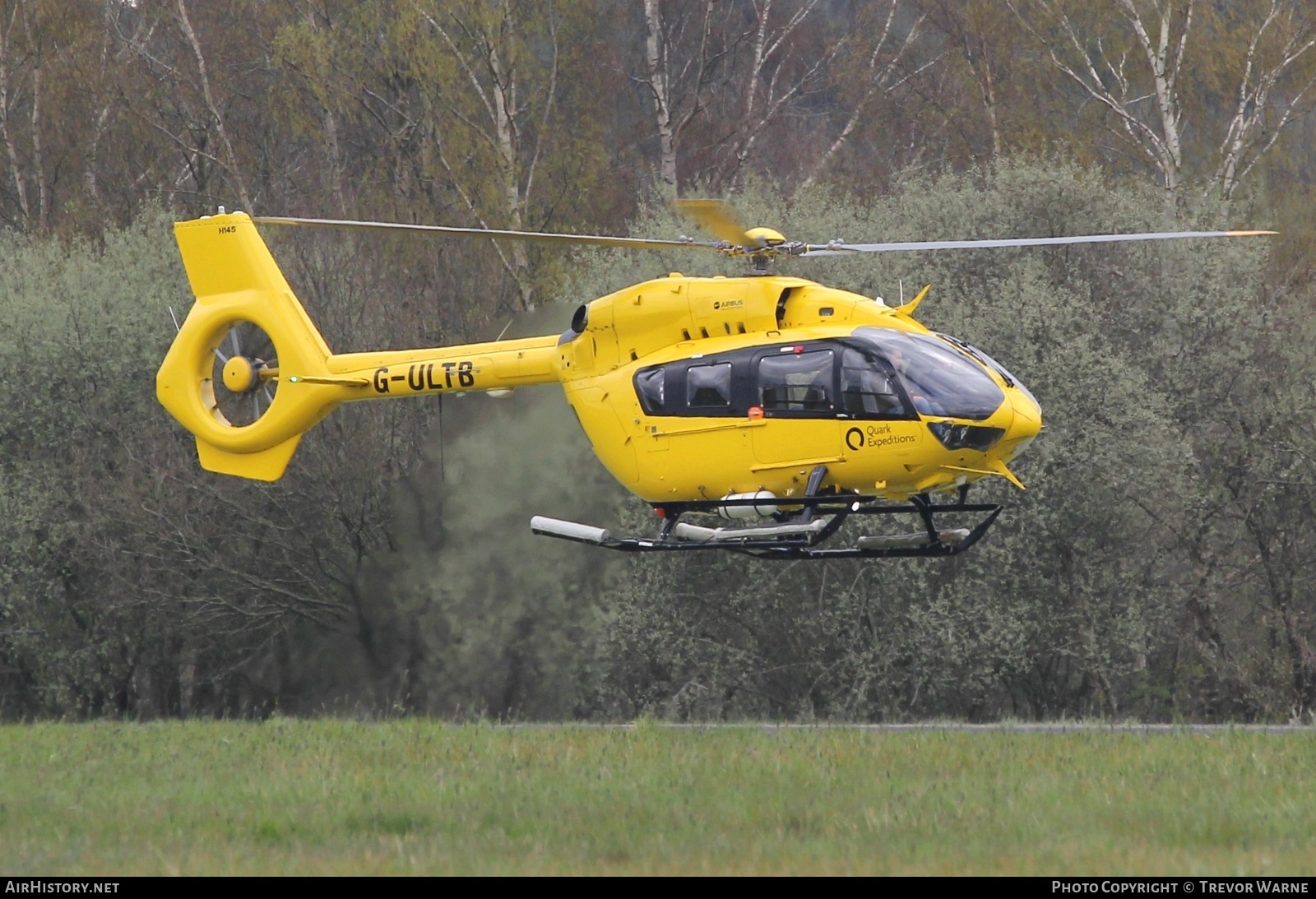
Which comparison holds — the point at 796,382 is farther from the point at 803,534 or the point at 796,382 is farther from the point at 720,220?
the point at 720,220

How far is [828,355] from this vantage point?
13.8m

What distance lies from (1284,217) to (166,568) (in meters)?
24.1

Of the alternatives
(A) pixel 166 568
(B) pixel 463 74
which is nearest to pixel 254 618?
(A) pixel 166 568

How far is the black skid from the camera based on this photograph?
13.9 meters

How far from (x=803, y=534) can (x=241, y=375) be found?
6512 mm

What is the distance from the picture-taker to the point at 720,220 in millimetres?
14086

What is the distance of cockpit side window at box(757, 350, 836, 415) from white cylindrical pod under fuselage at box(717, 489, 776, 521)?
2.35 feet

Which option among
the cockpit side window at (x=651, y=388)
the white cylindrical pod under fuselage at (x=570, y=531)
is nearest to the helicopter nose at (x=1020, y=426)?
the cockpit side window at (x=651, y=388)

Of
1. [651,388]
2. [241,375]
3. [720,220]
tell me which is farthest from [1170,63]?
[241,375]

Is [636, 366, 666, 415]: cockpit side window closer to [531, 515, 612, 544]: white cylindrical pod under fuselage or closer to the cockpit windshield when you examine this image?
[531, 515, 612, 544]: white cylindrical pod under fuselage

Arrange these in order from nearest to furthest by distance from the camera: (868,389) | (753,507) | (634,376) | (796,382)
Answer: (868,389) < (796,382) < (753,507) < (634,376)

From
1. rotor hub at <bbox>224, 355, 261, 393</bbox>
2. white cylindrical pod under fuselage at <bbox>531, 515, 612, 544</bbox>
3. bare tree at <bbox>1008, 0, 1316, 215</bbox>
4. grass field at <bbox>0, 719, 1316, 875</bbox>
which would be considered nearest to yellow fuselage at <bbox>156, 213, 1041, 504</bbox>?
rotor hub at <bbox>224, 355, 261, 393</bbox>

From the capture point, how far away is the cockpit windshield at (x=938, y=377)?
13.4 metres

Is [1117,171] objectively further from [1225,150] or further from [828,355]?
[828,355]
